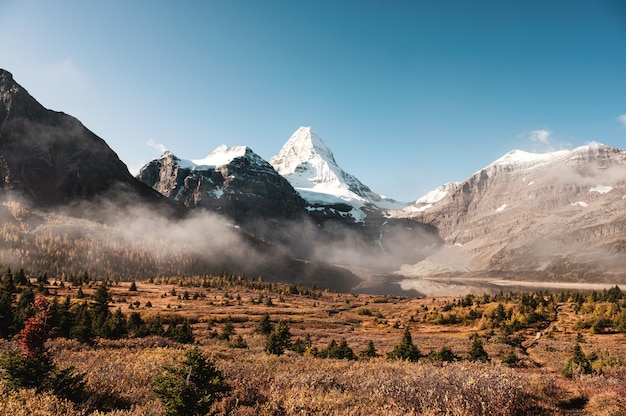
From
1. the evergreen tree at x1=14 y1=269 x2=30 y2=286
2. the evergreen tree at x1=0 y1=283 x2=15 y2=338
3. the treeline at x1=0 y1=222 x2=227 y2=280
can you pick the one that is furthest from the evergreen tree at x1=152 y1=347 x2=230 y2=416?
the treeline at x1=0 y1=222 x2=227 y2=280

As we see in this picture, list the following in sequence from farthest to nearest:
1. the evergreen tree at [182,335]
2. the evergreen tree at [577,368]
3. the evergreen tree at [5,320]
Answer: the evergreen tree at [182,335]
the evergreen tree at [5,320]
the evergreen tree at [577,368]

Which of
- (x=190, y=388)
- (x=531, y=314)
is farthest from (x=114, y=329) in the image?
(x=531, y=314)

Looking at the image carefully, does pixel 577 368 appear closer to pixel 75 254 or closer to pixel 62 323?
pixel 62 323

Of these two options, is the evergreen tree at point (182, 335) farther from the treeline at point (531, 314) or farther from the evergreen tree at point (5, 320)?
the treeline at point (531, 314)

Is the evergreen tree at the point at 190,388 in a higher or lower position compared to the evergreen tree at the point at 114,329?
higher

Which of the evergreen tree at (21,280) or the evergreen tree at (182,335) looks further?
the evergreen tree at (21,280)

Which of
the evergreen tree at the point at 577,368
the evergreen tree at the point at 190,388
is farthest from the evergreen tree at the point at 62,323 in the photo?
the evergreen tree at the point at 577,368

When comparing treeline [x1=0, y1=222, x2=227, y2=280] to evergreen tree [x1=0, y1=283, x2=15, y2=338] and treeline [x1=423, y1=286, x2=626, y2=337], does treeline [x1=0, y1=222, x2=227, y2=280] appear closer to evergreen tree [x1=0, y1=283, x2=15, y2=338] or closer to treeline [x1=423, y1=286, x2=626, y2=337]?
evergreen tree [x1=0, y1=283, x2=15, y2=338]

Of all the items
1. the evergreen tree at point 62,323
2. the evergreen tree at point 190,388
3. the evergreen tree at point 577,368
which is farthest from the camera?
the evergreen tree at point 62,323

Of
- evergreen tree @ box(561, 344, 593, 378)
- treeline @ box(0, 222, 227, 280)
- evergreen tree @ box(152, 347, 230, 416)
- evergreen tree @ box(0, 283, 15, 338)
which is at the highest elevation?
evergreen tree @ box(152, 347, 230, 416)

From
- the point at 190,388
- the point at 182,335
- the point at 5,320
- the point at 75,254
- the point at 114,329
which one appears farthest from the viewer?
the point at 75,254

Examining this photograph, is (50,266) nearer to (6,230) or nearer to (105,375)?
(6,230)

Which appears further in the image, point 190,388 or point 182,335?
point 182,335

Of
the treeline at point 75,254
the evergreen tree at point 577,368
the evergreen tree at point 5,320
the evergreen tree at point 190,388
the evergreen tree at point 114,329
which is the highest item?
the evergreen tree at point 190,388
